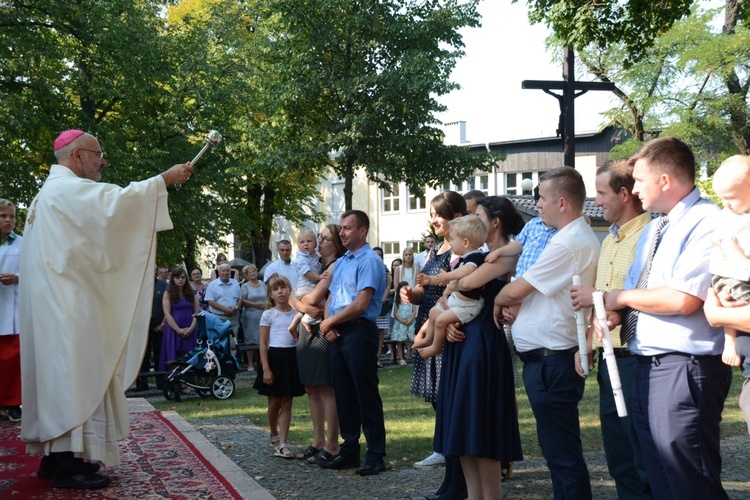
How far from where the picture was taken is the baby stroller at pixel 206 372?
12.6m

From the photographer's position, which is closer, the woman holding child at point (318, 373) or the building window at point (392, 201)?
the woman holding child at point (318, 373)

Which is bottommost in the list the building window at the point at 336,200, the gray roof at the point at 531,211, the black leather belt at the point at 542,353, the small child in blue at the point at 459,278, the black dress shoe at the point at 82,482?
the black dress shoe at the point at 82,482

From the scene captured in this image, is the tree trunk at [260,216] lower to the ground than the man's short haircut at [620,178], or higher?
higher

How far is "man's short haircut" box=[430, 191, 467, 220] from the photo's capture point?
6543mm

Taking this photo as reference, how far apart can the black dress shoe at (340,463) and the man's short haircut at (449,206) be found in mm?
2223

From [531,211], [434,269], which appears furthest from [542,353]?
[531,211]

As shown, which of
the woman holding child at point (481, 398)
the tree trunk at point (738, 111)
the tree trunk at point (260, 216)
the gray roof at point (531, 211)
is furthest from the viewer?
the tree trunk at point (260, 216)

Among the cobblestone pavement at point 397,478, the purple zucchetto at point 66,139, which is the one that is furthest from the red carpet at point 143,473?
the purple zucchetto at point 66,139

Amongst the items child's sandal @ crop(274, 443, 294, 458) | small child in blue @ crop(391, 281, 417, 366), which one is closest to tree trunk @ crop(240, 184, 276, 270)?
small child in blue @ crop(391, 281, 417, 366)

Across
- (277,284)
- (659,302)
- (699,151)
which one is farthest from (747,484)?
(699,151)

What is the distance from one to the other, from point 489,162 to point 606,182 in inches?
1025

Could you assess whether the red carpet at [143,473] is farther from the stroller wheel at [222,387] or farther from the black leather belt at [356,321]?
the stroller wheel at [222,387]

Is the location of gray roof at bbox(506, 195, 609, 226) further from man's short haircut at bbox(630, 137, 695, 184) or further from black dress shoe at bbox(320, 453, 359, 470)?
man's short haircut at bbox(630, 137, 695, 184)

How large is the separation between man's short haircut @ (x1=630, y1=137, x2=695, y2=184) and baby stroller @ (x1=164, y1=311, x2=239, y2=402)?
9607 millimetres
